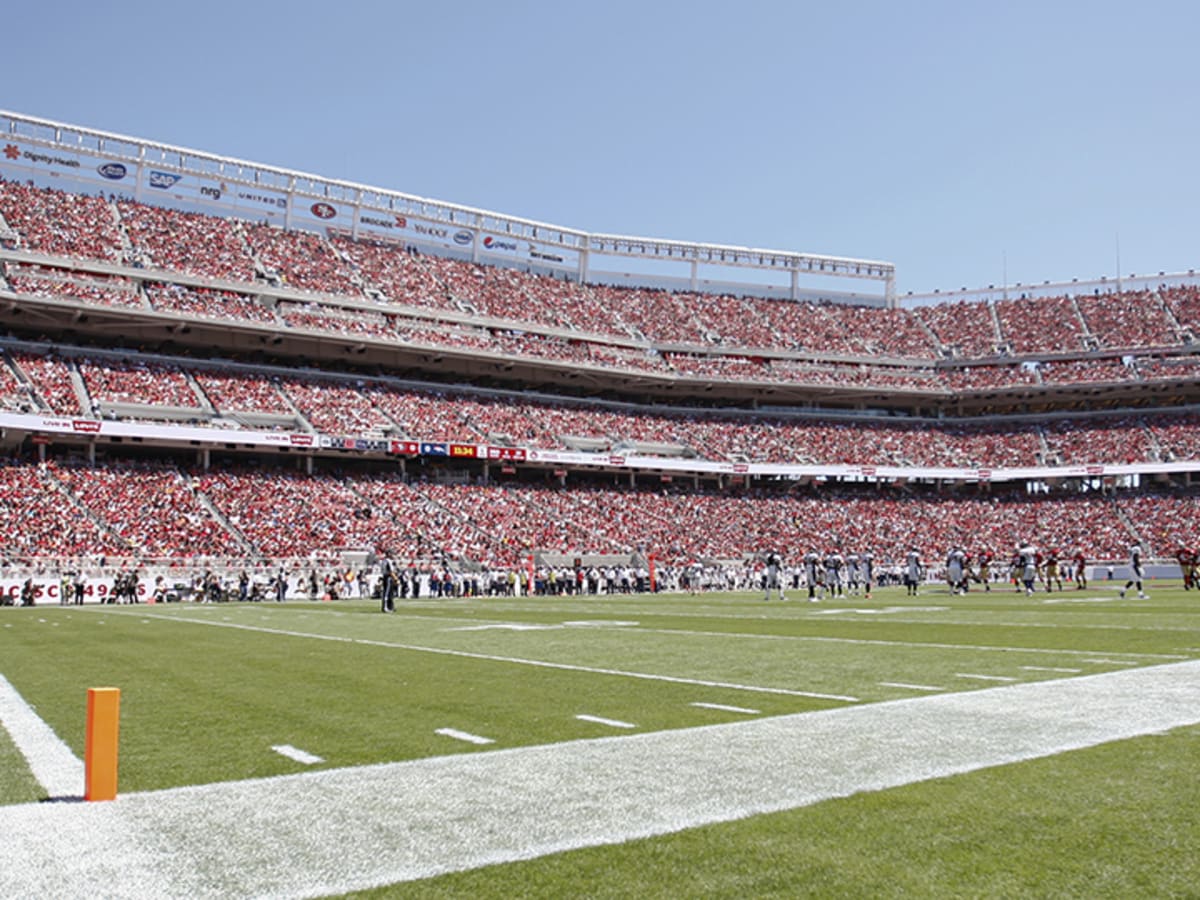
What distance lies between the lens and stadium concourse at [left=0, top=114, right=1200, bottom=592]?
45656 mm

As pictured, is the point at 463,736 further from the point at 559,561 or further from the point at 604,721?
the point at 559,561

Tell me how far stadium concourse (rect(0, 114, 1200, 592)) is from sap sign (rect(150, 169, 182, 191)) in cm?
15

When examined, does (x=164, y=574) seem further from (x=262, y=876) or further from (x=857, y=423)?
(x=857, y=423)

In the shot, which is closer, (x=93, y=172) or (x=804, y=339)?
(x=93, y=172)

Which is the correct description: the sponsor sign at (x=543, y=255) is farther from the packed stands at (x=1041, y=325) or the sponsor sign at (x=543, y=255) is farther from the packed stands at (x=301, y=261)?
the packed stands at (x=1041, y=325)

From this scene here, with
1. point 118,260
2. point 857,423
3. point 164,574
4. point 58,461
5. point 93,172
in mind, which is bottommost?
point 164,574

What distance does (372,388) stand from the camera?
189 feet

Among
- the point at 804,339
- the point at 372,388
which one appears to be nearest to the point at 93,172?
the point at 372,388

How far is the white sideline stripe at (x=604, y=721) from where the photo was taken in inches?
328

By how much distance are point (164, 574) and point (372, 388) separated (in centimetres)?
2149

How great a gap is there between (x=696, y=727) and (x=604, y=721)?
86 centimetres

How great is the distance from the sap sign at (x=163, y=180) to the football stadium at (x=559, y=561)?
0.51m

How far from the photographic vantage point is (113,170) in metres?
58.3

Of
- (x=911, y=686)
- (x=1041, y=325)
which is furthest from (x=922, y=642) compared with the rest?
(x=1041, y=325)
